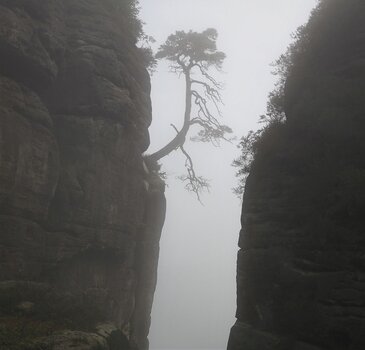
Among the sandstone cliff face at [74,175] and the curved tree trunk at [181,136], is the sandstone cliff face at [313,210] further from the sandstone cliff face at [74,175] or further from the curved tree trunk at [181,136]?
the curved tree trunk at [181,136]

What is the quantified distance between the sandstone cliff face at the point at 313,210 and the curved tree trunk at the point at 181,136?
17055 mm

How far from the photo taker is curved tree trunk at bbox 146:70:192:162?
3092 centimetres

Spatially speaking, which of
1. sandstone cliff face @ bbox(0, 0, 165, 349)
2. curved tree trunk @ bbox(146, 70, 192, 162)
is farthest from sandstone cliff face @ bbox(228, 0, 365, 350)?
curved tree trunk @ bbox(146, 70, 192, 162)

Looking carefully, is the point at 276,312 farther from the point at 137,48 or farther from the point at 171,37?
the point at 171,37

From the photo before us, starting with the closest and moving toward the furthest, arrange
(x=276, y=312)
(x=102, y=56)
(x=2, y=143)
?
1. (x=276, y=312)
2. (x=2, y=143)
3. (x=102, y=56)

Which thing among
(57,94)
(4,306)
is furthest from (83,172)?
(4,306)

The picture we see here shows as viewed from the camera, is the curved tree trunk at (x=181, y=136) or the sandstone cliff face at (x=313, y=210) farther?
the curved tree trunk at (x=181, y=136)

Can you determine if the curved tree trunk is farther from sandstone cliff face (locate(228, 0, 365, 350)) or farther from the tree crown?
sandstone cliff face (locate(228, 0, 365, 350))

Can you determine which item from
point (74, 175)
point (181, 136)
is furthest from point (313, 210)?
point (181, 136)

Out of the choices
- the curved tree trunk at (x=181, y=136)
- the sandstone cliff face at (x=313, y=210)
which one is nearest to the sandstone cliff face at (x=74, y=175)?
the curved tree trunk at (x=181, y=136)

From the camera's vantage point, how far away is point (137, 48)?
27344 millimetres

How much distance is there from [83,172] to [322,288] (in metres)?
13.8

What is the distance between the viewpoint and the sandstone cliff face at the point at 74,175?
1579cm

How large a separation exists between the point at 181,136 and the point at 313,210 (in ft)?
72.0
